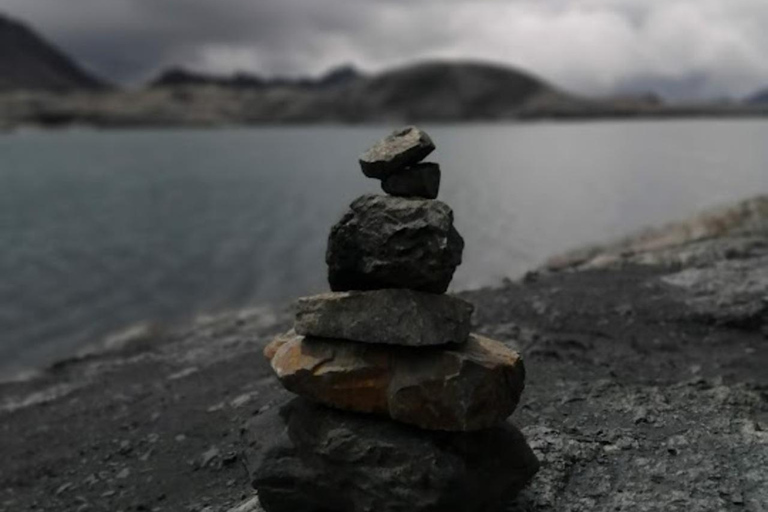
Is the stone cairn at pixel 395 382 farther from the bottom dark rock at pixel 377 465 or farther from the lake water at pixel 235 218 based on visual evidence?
the lake water at pixel 235 218

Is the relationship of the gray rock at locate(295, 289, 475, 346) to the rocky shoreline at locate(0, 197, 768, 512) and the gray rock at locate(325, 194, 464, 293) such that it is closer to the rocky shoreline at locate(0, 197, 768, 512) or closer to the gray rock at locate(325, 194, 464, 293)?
the gray rock at locate(325, 194, 464, 293)

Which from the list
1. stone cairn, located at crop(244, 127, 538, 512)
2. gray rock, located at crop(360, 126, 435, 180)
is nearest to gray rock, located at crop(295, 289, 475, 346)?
stone cairn, located at crop(244, 127, 538, 512)

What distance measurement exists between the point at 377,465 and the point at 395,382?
1105 mm

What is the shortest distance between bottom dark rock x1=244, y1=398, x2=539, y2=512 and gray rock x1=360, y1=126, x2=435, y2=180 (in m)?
3.39

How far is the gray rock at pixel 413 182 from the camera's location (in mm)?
11000

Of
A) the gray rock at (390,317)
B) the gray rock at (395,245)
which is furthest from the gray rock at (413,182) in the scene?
the gray rock at (390,317)

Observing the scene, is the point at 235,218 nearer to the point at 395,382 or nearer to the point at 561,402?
the point at 561,402

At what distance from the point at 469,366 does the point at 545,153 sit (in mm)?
141955

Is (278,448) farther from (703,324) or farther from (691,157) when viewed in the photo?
(691,157)

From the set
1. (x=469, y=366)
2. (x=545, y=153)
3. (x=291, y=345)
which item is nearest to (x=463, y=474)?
(x=469, y=366)

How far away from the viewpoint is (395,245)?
1041 centimetres

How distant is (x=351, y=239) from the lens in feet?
34.9

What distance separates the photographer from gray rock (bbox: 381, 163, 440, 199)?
1100 cm

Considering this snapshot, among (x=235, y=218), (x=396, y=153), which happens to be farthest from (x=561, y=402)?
(x=235, y=218)
